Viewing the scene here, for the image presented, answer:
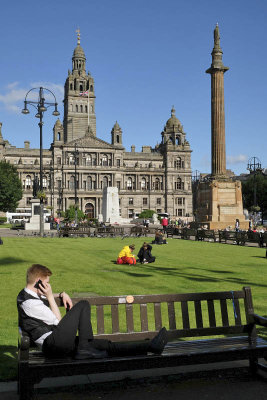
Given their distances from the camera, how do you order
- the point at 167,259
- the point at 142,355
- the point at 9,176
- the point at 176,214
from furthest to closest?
the point at 176,214 < the point at 9,176 < the point at 167,259 < the point at 142,355

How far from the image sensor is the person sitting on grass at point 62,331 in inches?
186

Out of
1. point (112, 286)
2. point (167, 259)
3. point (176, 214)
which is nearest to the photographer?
point (112, 286)

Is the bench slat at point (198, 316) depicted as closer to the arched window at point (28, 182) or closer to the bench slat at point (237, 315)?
the bench slat at point (237, 315)

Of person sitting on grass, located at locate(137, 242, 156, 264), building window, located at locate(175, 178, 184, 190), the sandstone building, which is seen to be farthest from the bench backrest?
building window, located at locate(175, 178, 184, 190)

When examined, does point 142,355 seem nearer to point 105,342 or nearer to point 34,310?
point 105,342

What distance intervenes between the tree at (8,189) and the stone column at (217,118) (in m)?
50.1

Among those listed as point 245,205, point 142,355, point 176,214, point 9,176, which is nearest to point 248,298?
point 142,355

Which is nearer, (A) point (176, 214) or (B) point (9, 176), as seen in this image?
(B) point (9, 176)

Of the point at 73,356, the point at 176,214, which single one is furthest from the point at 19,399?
the point at 176,214

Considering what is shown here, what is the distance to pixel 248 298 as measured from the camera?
227 inches

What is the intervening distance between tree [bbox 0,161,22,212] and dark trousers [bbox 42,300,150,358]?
2928 inches

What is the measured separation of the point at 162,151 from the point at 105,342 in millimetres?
109903

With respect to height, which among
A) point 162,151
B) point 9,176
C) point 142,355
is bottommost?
point 142,355

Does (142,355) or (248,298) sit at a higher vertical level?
(248,298)
